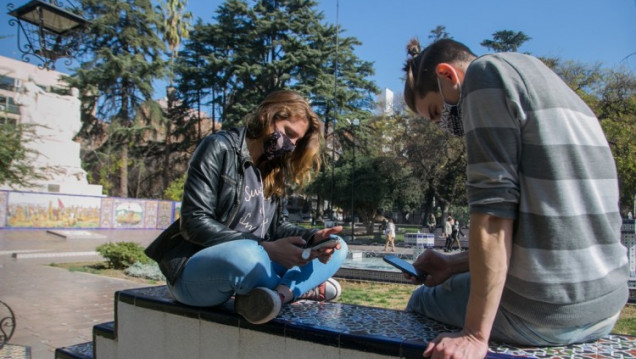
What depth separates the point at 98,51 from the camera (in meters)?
31.2

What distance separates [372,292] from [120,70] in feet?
89.5

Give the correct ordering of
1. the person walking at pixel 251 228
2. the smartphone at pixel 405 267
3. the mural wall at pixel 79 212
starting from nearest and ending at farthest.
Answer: the person walking at pixel 251 228 < the smartphone at pixel 405 267 < the mural wall at pixel 79 212

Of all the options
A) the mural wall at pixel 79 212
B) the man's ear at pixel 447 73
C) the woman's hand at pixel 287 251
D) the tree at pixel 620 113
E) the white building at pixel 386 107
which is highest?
the white building at pixel 386 107

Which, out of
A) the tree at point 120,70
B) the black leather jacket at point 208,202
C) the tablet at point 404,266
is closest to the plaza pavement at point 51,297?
the black leather jacket at point 208,202

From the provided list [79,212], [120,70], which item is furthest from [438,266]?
[120,70]

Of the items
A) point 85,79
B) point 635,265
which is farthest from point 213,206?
point 85,79

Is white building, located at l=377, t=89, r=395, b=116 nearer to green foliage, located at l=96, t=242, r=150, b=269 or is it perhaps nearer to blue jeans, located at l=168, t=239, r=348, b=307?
green foliage, located at l=96, t=242, r=150, b=269

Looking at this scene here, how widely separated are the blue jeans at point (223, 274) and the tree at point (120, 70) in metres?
31.9

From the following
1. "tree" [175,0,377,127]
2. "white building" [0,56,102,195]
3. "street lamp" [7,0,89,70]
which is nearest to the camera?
"street lamp" [7,0,89,70]

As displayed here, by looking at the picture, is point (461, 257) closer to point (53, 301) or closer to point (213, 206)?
point (213, 206)

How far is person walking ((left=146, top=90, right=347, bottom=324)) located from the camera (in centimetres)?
190

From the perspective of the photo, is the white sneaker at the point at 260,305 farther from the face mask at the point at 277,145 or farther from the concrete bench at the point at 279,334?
the face mask at the point at 277,145

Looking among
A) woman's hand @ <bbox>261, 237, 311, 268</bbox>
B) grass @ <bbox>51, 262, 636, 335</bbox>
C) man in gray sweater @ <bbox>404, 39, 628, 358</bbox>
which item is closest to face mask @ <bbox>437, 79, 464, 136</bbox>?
man in gray sweater @ <bbox>404, 39, 628, 358</bbox>

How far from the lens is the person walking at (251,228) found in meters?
1.90
